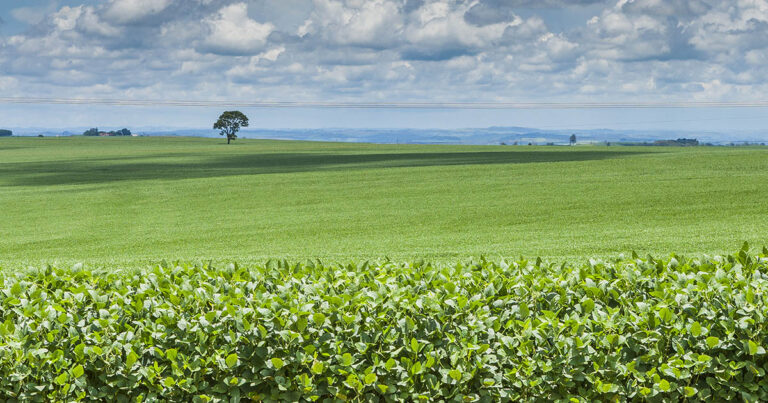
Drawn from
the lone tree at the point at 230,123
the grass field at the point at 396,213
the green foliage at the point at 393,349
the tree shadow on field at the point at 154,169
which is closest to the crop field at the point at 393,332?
the green foliage at the point at 393,349

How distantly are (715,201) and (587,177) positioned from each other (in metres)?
9.20

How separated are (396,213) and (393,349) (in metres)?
17.0

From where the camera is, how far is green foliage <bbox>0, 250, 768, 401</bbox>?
3986mm

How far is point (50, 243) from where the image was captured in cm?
1767

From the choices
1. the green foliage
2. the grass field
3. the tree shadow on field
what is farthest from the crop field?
the tree shadow on field

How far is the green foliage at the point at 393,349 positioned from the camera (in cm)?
399

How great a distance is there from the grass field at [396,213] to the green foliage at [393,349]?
7760mm

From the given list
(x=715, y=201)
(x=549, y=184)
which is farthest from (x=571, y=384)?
(x=549, y=184)

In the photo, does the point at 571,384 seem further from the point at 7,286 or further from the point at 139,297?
the point at 7,286

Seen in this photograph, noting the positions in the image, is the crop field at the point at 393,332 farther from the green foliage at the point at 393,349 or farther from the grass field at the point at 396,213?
the grass field at the point at 396,213

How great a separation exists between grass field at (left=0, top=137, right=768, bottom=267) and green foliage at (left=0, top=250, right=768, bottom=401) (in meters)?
7.76

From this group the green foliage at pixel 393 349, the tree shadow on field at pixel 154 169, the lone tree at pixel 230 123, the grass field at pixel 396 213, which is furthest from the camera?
the lone tree at pixel 230 123

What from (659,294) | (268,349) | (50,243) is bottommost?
(50,243)

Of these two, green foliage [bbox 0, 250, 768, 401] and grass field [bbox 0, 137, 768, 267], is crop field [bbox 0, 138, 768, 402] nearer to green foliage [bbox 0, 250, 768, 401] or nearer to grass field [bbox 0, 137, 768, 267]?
green foliage [bbox 0, 250, 768, 401]
